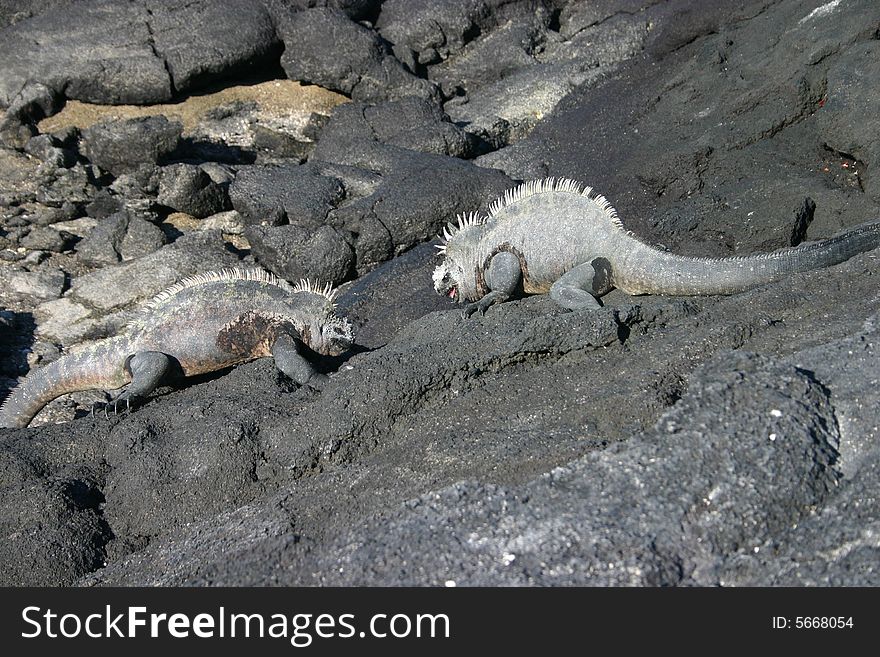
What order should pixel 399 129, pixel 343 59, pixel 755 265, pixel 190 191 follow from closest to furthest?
pixel 755 265 → pixel 190 191 → pixel 399 129 → pixel 343 59

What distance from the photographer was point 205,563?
129 inches

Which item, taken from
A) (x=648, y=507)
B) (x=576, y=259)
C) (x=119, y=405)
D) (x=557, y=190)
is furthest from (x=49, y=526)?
(x=557, y=190)

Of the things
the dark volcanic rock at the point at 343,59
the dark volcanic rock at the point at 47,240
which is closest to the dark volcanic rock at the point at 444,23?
the dark volcanic rock at the point at 343,59

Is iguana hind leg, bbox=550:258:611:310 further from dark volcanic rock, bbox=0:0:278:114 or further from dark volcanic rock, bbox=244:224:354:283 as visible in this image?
dark volcanic rock, bbox=0:0:278:114

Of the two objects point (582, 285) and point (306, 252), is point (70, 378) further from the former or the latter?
point (582, 285)

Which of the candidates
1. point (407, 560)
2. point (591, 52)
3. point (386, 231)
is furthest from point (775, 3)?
point (407, 560)

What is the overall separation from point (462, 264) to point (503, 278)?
1.53ft

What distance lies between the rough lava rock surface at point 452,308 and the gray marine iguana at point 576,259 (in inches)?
7.8

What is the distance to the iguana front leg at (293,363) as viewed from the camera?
4.74m

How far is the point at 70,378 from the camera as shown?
5395 millimetres

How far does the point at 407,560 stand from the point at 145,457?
1742 millimetres

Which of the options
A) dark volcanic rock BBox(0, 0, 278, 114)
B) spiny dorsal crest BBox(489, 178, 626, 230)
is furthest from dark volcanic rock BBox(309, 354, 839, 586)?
dark volcanic rock BBox(0, 0, 278, 114)

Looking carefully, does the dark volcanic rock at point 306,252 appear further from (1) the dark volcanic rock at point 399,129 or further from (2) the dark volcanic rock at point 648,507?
(2) the dark volcanic rock at point 648,507

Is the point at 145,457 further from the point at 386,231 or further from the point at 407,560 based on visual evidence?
the point at 386,231
